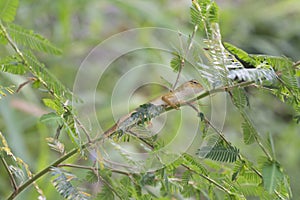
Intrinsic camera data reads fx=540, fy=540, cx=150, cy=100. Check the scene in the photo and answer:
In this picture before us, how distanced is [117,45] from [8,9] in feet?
4.17

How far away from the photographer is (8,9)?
0.59m

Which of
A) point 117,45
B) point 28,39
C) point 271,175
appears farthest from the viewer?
point 117,45

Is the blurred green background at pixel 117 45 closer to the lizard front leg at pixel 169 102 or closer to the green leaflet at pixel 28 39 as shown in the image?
the green leaflet at pixel 28 39

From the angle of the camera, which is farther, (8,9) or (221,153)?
(8,9)

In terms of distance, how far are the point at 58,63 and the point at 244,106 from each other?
1330mm

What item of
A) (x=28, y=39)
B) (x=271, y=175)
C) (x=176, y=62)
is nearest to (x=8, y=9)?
(x=28, y=39)

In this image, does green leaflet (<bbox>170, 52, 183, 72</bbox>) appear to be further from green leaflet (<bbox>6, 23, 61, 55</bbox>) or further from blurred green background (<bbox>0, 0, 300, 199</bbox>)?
blurred green background (<bbox>0, 0, 300, 199</bbox>)

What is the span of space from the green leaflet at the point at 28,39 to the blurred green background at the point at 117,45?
0.57 feet

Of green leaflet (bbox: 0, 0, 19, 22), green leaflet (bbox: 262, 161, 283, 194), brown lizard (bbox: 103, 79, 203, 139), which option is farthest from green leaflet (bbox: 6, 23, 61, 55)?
green leaflet (bbox: 262, 161, 283, 194)

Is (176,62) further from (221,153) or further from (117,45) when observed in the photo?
(117,45)

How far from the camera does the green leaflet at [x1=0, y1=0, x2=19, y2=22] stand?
23.0 inches

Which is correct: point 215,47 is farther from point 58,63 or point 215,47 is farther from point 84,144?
point 58,63

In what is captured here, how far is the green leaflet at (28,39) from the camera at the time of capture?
58cm

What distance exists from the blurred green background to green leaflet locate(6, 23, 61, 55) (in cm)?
17
